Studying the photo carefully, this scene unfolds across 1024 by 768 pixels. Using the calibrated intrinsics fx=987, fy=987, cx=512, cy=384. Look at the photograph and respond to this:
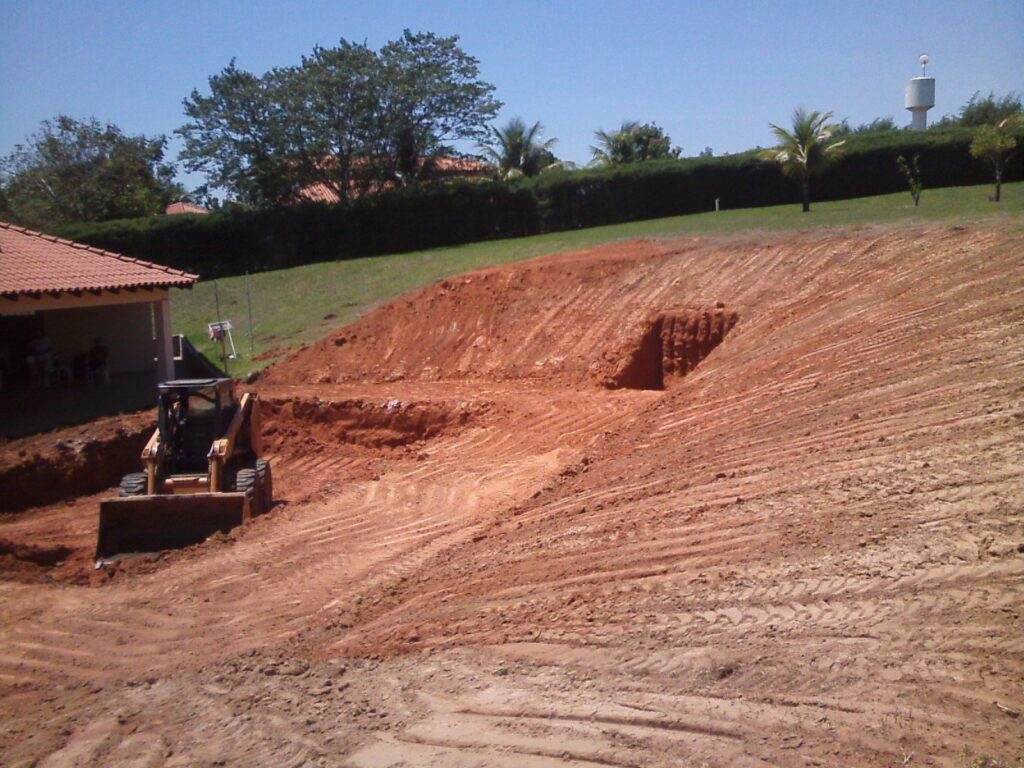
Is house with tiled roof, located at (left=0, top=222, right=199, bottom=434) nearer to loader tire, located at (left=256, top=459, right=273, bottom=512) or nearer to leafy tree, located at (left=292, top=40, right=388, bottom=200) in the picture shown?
loader tire, located at (left=256, top=459, right=273, bottom=512)

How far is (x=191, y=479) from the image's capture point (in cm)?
1408

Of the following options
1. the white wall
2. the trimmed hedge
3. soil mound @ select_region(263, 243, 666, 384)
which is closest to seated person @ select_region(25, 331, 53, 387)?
the white wall

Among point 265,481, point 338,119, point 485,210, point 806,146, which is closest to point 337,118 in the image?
point 338,119

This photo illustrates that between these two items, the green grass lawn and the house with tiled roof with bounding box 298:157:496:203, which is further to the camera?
the house with tiled roof with bounding box 298:157:496:203

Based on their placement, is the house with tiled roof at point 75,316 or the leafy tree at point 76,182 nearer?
the house with tiled roof at point 75,316

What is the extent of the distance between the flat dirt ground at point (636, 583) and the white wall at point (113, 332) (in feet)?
22.1

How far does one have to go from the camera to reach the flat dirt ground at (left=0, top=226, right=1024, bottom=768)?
5.96m

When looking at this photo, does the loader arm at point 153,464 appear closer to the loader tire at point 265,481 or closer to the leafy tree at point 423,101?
the loader tire at point 265,481

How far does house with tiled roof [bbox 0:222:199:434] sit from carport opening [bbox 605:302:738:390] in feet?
36.8

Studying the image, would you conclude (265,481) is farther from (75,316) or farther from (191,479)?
(75,316)

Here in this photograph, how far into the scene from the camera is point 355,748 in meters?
6.21

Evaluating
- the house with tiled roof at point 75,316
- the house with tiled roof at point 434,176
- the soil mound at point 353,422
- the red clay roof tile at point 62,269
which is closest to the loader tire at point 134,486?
the soil mound at point 353,422

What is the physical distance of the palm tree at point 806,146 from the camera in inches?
1406

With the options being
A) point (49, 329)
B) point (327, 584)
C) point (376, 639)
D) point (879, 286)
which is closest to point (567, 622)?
point (376, 639)
